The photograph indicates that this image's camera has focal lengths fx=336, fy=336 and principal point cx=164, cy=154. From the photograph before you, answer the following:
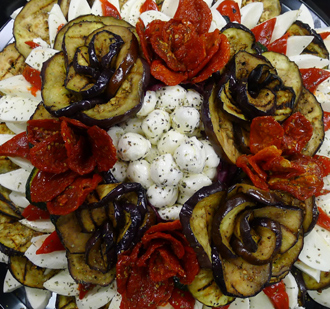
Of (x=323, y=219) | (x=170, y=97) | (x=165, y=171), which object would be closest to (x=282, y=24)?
(x=170, y=97)

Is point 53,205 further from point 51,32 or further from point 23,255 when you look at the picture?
point 51,32

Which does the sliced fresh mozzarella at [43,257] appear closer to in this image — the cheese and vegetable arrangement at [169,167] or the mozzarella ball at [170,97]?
the cheese and vegetable arrangement at [169,167]

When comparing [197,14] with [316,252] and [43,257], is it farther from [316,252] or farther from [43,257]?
[43,257]

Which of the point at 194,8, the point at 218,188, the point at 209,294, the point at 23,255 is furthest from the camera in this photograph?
the point at 23,255

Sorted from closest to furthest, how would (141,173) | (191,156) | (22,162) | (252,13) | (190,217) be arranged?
(190,217)
(191,156)
(141,173)
(22,162)
(252,13)

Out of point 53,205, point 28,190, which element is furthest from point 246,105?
point 28,190

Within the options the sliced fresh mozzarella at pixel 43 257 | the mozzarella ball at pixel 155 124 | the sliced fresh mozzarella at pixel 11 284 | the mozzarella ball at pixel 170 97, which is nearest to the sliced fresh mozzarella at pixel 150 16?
the mozzarella ball at pixel 170 97
